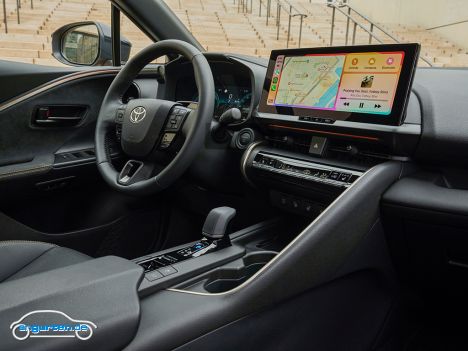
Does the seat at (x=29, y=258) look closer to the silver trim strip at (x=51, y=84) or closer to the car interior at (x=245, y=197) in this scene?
the car interior at (x=245, y=197)

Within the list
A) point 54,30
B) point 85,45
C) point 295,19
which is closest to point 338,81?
point 85,45

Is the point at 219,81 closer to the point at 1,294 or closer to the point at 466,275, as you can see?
the point at 466,275

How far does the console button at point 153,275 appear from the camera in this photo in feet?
3.60

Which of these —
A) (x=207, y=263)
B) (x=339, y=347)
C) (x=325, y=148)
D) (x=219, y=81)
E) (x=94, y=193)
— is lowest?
(x=339, y=347)

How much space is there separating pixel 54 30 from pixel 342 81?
1.94m

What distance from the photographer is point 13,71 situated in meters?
1.86

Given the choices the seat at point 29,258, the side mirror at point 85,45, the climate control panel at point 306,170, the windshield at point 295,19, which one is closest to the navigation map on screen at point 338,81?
the climate control panel at point 306,170

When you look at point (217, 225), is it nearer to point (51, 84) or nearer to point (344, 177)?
point (344, 177)

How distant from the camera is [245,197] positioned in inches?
72.6

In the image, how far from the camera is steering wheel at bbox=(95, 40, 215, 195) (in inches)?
54.8

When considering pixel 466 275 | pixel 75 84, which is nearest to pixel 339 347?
pixel 466 275

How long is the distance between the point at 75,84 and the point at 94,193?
47 cm

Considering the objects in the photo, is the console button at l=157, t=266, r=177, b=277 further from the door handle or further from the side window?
the door handle

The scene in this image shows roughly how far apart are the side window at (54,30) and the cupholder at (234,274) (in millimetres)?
889
